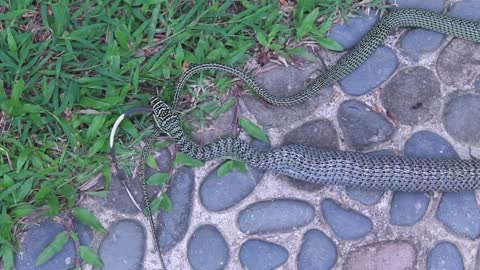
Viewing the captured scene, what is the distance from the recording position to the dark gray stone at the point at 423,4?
5.62 metres

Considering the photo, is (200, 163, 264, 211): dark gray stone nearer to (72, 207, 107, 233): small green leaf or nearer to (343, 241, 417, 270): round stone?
(72, 207, 107, 233): small green leaf

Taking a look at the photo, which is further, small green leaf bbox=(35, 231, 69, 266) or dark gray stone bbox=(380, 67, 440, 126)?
dark gray stone bbox=(380, 67, 440, 126)

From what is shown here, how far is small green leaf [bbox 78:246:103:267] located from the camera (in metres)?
4.93

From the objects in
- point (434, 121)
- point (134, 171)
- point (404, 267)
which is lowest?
point (404, 267)

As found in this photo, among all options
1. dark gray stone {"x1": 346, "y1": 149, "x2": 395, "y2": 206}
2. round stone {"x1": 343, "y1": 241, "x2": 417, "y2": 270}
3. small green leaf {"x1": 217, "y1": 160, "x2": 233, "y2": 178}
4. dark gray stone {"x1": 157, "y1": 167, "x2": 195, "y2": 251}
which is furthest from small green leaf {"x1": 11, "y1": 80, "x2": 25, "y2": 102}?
round stone {"x1": 343, "y1": 241, "x2": 417, "y2": 270}

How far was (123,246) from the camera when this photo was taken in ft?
16.4

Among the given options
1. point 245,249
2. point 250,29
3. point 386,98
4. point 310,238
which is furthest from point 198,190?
point 386,98

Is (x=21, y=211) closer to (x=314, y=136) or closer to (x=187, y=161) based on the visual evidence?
(x=187, y=161)

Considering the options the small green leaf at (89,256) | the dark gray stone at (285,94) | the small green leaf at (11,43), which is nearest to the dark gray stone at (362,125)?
the dark gray stone at (285,94)

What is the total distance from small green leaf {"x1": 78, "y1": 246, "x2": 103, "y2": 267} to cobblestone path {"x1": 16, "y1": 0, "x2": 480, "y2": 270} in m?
0.07

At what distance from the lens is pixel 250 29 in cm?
→ 544

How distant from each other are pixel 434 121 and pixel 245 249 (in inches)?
78.3

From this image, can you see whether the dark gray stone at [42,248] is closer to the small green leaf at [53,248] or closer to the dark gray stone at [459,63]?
the small green leaf at [53,248]

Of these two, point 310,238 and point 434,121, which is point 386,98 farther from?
point 310,238
